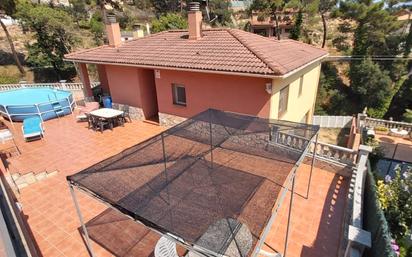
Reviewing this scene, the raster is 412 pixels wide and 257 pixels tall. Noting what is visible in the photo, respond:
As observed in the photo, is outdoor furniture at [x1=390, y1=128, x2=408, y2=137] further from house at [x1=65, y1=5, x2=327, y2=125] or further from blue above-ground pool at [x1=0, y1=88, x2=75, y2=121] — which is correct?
blue above-ground pool at [x1=0, y1=88, x2=75, y2=121]

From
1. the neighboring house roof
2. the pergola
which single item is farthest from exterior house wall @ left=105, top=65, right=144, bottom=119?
the pergola

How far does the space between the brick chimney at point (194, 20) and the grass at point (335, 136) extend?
629 inches

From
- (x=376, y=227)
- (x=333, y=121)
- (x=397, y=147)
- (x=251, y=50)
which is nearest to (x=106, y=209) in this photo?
(x=376, y=227)

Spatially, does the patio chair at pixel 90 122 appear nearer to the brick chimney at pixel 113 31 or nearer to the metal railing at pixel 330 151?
the brick chimney at pixel 113 31

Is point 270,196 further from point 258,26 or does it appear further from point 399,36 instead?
point 258,26

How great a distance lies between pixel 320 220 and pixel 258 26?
48608 mm

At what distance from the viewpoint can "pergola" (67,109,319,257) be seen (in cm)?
364

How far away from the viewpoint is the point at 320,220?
7.12 m

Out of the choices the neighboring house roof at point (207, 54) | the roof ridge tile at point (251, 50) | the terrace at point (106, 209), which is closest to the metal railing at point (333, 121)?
the neighboring house roof at point (207, 54)

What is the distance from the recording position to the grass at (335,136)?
23484mm

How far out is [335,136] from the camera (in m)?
24.8

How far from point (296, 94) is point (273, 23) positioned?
37.3 m

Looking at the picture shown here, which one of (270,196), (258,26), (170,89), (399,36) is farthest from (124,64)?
(258,26)

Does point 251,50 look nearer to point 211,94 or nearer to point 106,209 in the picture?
point 211,94
